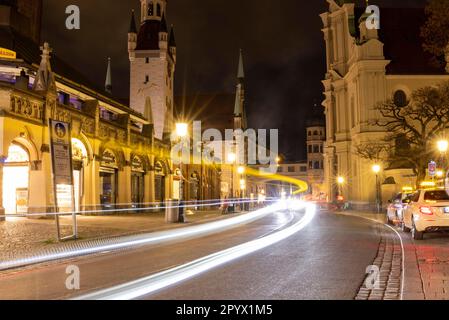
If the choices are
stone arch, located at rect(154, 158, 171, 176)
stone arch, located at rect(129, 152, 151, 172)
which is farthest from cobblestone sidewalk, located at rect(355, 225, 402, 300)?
stone arch, located at rect(154, 158, 171, 176)

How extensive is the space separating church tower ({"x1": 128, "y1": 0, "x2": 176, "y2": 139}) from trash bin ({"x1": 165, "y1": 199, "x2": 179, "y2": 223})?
172ft

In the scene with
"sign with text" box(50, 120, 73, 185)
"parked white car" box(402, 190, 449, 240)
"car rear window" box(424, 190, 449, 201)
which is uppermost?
"sign with text" box(50, 120, 73, 185)

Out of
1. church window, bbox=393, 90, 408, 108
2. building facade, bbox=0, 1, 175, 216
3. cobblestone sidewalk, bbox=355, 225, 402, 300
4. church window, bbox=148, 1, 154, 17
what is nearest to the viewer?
cobblestone sidewalk, bbox=355, 225, 402, 300

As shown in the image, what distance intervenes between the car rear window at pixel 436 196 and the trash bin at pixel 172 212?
46.3 feet

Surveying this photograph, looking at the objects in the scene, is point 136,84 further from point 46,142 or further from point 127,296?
point 127,296

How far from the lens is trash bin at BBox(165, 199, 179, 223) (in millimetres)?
27547

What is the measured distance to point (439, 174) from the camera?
38.6 metres

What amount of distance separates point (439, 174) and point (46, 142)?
28.5 metres

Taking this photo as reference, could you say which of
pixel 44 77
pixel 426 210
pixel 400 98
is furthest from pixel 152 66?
pixel 426 210

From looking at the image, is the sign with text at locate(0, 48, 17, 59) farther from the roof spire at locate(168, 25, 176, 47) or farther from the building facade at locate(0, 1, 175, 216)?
the roof spire at locate(168, 25, 176, 47)

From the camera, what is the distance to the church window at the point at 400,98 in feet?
196

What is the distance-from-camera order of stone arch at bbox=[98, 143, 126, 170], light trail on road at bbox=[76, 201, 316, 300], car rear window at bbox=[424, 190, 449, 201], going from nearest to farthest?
light trail on road at bbox=[76, 201, 316, 300], car rear window at bbox=[424, 190, 449, 201], stone arch at bbox=[98, 143, 126, 170]

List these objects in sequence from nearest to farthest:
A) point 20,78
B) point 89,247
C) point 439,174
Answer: point 89,247, point 20,78, point 439,174

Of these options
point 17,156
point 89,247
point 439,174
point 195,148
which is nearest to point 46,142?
point 17,156
